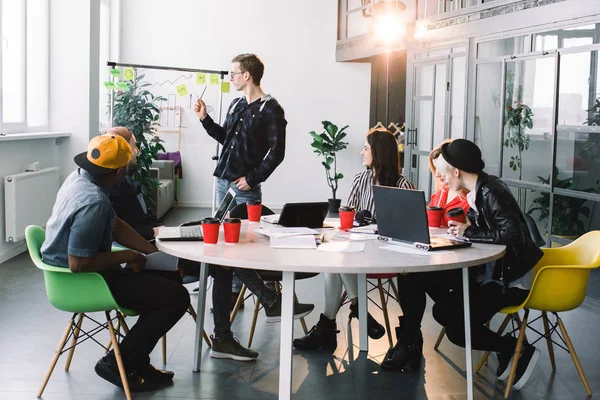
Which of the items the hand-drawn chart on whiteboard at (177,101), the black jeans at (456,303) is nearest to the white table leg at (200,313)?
the black jeans at (456,303)

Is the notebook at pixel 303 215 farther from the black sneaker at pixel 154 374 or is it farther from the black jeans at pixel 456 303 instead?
the black sneaker at pixel 154 374

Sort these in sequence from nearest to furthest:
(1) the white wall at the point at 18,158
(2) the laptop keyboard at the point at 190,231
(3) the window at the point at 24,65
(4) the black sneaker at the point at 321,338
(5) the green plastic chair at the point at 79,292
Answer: (5) the green plastic chair at the point at 79,292
(2) the laptop keyboard at the point at 190,231
(4) the black sneaker at the point at 321,338
(1) the white wall at the point at 18,158
(3) the window at the point at 24,65

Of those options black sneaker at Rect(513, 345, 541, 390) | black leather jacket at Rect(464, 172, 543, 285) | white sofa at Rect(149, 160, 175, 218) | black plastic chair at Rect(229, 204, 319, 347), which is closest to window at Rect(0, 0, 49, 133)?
white sofa at Rect(149, 160, 175, 218)

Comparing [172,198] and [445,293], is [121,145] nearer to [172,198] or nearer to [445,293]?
[445,293]

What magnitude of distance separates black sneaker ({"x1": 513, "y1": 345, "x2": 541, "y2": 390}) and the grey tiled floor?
0.18 feet

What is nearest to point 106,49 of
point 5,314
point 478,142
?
point 478,142

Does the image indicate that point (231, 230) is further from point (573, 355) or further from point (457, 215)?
point (573, 355)

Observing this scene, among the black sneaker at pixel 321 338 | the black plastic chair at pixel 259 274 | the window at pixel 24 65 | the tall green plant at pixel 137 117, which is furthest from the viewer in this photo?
the tall green plant at pixel 137 117

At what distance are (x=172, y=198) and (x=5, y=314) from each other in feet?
19.9

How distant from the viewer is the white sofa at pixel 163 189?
9.05 m

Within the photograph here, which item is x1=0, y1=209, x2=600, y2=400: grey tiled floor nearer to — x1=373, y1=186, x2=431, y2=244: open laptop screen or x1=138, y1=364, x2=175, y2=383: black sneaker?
x1=138, y1=364, x2=175, y2=383: black sneaker

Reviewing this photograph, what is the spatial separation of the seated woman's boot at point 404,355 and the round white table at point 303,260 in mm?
586

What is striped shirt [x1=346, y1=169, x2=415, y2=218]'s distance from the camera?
4.24 m

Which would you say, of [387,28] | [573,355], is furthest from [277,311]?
[387,28]
